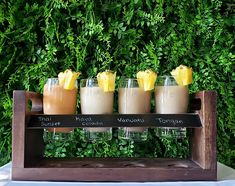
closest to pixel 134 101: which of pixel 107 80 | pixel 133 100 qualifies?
pixel 133 100

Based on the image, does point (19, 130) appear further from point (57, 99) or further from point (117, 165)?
point (117, 165)

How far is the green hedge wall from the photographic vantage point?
1559 mm

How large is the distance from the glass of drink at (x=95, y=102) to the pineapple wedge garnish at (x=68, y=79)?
0.15 feet

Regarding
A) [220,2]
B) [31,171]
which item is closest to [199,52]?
[220,2]

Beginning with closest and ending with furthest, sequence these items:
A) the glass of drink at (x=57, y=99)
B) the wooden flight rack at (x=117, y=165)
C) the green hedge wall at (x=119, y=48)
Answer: the wooden flight rack at (x=117, y=165), the glass of drink at (x=57, y=99), the green hedge wall at (x=119, y=48)

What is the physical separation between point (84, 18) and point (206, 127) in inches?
31.9

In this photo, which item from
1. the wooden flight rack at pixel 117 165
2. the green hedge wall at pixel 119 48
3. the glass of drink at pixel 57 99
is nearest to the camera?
the wooden flight rack at pixel 117 165

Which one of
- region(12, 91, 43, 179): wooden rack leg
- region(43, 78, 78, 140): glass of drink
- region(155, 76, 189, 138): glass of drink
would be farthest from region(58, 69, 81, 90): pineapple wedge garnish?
region(155, 76, 189, 138): glass of drink

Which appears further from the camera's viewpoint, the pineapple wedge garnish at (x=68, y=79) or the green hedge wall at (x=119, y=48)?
the green hedge wall at (x=119, y=48)

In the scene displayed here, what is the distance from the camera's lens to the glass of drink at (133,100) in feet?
3.61

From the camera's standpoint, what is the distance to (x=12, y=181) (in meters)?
1.00

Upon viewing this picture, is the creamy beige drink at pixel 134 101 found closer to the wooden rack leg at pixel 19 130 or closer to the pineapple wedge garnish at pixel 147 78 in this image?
the pineapple wedge garnish at pixel 147 78

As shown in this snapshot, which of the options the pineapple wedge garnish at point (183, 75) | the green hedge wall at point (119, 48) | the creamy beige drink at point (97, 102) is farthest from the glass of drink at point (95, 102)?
the green hedge wall at point (119, 48)

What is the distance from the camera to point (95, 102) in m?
1.11
